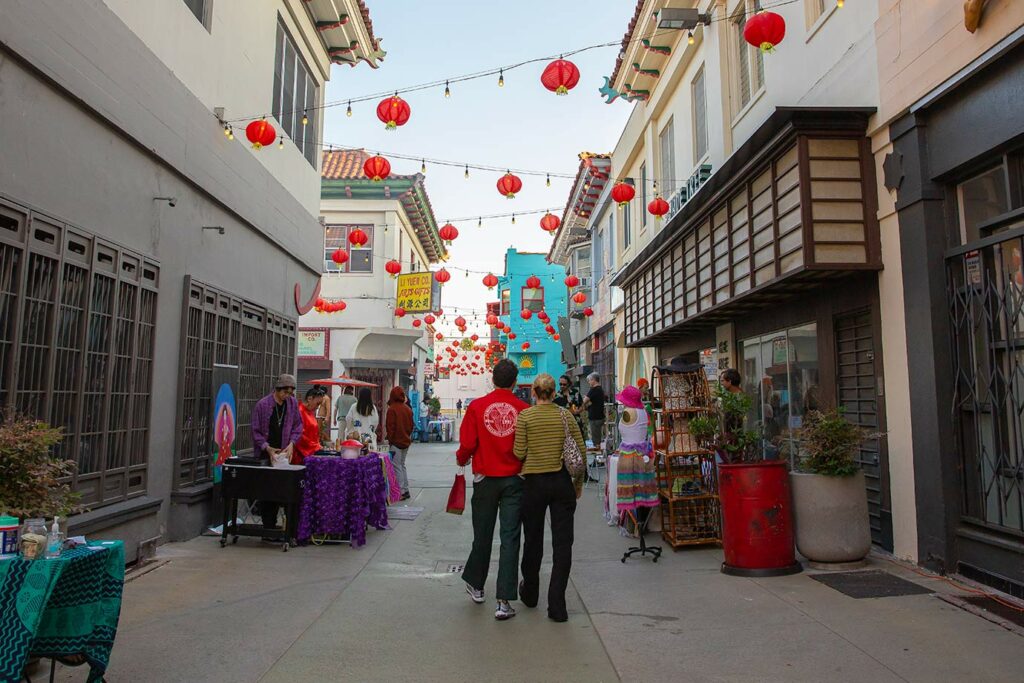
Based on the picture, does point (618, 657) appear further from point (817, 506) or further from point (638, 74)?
point (638, 74)

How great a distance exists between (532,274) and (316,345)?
18.5 m

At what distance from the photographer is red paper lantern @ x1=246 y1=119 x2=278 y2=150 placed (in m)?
9.77

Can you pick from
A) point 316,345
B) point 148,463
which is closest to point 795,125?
point 148,463

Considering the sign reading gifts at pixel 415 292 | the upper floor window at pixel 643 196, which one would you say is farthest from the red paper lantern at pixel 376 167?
the sign reading gifts at pixel 415 292

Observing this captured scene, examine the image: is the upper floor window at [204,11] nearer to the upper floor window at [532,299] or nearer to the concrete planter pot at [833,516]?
the concrete planter pot at [833,516]

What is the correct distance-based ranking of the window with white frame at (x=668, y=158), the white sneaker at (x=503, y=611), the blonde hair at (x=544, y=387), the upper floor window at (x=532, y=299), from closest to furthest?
1. the white sneaker at (x=503, y=611)
2. the blonde hair at (x=544, y=387)
3. the window with white frame at (x=668, y=158)
4. the upper floor window at (x=532, y=299)

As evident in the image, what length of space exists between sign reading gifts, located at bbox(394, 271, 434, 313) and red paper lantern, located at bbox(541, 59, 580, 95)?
15382 mm

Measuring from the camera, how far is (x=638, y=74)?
15.9 metres

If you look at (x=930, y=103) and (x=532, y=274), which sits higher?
(x=532, y=274)

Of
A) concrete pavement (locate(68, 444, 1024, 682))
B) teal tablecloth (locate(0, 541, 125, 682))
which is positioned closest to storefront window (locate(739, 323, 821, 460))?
concrete pavement (locate(68, 444, 1024, 682))

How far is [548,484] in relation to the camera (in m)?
5.52

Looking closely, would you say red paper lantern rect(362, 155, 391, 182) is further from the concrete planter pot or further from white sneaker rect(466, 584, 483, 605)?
the concrete planter pot

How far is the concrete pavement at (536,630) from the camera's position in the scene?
4262 millimetres

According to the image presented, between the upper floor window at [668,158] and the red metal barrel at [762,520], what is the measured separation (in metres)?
9.74
